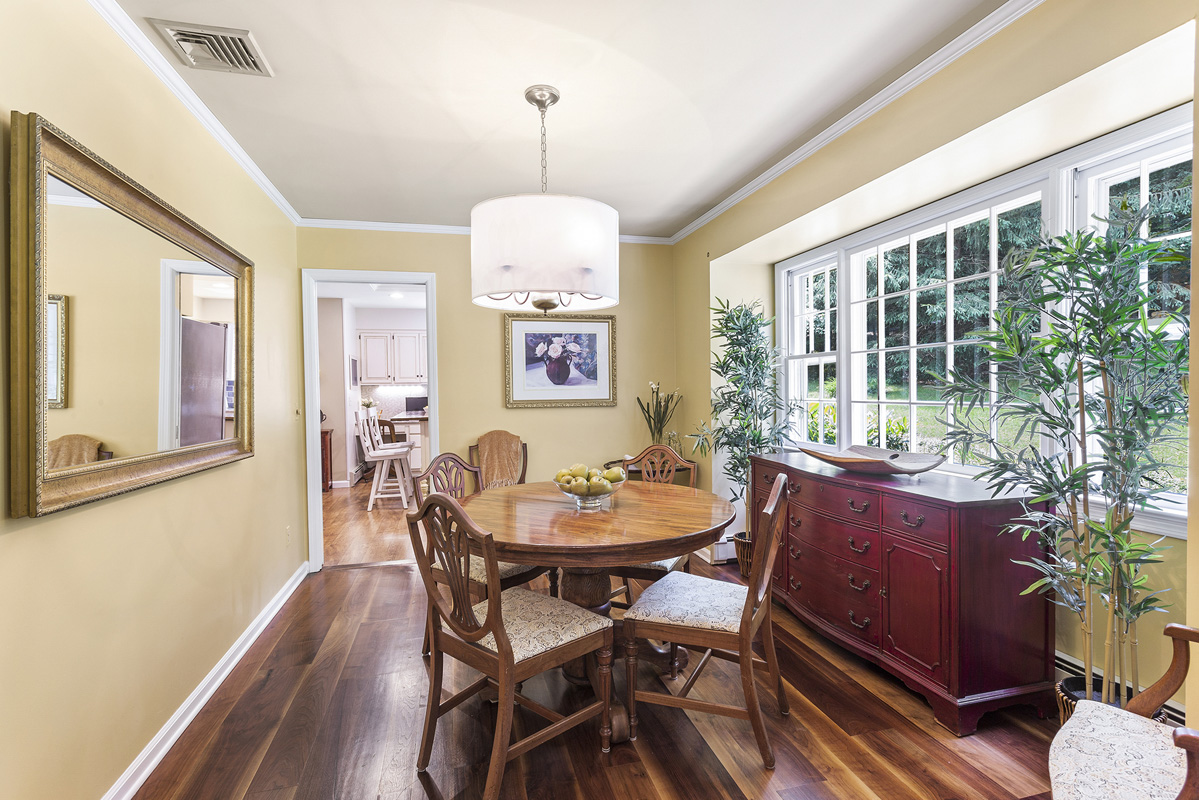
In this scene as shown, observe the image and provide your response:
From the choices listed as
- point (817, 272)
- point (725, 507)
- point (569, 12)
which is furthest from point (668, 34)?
point (817, 272)

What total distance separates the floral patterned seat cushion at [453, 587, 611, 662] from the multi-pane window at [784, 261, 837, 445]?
239 cm

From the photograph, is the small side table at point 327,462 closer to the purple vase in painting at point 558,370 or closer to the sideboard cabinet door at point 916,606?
the purple vase in painting at point 558,370

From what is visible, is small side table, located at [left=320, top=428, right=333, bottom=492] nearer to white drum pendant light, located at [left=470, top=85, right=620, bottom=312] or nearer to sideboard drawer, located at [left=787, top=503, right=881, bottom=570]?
white drum pendant light, located at [left=470, top=85, right=620, bottom=312]

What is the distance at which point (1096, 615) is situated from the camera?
7.00 feet

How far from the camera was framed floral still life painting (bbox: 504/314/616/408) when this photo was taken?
15.2 ft

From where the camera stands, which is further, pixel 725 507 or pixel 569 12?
pixel 725 507

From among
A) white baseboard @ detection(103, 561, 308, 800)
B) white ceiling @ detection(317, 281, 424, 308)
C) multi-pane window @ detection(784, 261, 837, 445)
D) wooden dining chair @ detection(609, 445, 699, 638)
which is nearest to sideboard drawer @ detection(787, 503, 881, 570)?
wooden dining chair @ detection(609, 445, 699, 638)

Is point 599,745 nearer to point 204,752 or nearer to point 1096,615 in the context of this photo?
point 204,752

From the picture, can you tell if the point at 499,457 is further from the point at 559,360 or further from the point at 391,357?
the point at 391,357

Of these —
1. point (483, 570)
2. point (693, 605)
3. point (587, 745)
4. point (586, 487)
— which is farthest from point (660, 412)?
point (587, 745)

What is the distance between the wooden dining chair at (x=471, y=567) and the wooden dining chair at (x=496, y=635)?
29 centimetres

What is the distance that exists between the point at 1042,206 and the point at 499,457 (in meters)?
3.62

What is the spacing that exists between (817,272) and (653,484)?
1987 millimetres

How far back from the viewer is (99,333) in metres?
1.77
